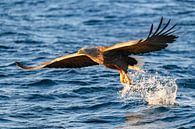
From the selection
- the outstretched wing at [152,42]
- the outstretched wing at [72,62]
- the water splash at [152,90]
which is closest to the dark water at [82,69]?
the water splash at [152,90]

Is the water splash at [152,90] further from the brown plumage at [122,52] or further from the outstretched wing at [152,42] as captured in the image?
the outstretched wing at [152,42]

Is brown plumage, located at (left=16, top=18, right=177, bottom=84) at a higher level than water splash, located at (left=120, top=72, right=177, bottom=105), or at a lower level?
higher

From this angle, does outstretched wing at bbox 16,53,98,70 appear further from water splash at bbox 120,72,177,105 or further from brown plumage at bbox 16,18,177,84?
water splash at bbox 120,72,177,105

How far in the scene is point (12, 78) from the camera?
1572 cm

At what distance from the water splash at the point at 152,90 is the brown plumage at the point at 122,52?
69cm

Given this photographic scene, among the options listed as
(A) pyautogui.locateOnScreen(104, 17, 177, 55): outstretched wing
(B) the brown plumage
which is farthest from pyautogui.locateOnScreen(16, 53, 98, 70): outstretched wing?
(A) pyautogui.locateOnScreen(104, 17, 177, 55): outstretched wing

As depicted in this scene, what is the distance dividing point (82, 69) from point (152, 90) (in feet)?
10.9

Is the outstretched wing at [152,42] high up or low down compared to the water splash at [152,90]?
up

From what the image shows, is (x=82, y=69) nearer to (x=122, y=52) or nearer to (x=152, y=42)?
(x=122, y=52)

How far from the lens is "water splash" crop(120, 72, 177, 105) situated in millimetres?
13242

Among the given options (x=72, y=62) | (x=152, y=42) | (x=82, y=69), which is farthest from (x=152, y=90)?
(x=82, y=69)

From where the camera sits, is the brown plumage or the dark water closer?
the brown plumage

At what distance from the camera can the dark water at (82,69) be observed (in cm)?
1233

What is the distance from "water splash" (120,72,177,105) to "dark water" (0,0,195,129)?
0.18 meters
